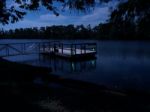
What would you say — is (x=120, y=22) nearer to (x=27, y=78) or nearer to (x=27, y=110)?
(x=27, y=110)

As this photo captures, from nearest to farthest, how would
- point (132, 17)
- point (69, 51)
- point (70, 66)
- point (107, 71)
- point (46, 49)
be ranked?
1. point (132, 17)
2. point (107, 71)
3. point (70, 66)
4. point (69, 51)
5. point (46, 49)

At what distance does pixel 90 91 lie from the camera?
9906 mm

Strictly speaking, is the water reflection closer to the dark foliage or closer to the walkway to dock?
the walkway to dock

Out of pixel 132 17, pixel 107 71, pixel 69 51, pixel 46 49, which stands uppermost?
pixel 132 17

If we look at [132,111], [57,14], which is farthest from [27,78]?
[132,111]

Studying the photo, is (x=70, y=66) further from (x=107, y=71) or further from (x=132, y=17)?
(x=132, y=17)

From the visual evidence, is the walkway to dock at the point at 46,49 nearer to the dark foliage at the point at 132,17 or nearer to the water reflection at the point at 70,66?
the water reflection at the point at 70,66

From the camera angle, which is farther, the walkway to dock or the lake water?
the walkway to dock

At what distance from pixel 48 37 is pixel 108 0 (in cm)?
12390

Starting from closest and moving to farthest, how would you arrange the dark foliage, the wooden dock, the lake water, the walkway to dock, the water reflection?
the dark foliage < the lake water < the water reflection < the walkway to dock < the wooden dock

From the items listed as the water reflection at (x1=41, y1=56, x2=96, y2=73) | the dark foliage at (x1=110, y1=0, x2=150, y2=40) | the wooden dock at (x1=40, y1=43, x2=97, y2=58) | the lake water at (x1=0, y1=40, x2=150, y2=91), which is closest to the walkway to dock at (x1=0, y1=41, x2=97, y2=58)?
the wooden dock at (x1=40, y1=43, x2=97, y2=58)

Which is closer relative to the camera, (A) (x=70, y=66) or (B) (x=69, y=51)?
(A) (x=70, y=66)

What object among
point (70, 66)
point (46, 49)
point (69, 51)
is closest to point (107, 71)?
point (70, 66)

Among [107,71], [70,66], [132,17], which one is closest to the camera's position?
[132,17]
